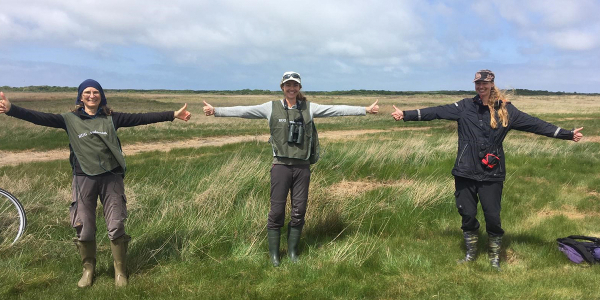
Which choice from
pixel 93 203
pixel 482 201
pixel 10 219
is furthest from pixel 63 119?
pixel 482 201

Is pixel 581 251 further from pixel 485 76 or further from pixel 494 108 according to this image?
pixel 485 76

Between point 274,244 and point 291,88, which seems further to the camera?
point 274,244

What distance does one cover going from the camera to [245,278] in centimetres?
396

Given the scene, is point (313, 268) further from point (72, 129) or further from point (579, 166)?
point (579, 166)

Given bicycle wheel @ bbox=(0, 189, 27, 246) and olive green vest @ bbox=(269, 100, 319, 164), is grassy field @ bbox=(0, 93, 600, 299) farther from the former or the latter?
olive green vest @ bbox=(269, 100, 319, 164)

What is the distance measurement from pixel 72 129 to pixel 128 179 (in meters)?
5.13

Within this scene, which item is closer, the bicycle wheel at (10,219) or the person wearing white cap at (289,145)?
the person wearing white cap at (289,145)

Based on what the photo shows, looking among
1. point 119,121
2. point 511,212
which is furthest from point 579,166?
point 119,121

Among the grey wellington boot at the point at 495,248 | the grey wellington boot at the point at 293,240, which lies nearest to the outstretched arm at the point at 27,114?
the grey wellington boot at the point at 293,240

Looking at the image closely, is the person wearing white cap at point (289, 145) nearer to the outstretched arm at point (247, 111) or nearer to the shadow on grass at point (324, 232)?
the outstretched arm at point (247, 111)

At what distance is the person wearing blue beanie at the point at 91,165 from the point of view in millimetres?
3627

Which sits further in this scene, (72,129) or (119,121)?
(119,121)

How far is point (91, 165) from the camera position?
361cm

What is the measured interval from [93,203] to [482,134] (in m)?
4.03
